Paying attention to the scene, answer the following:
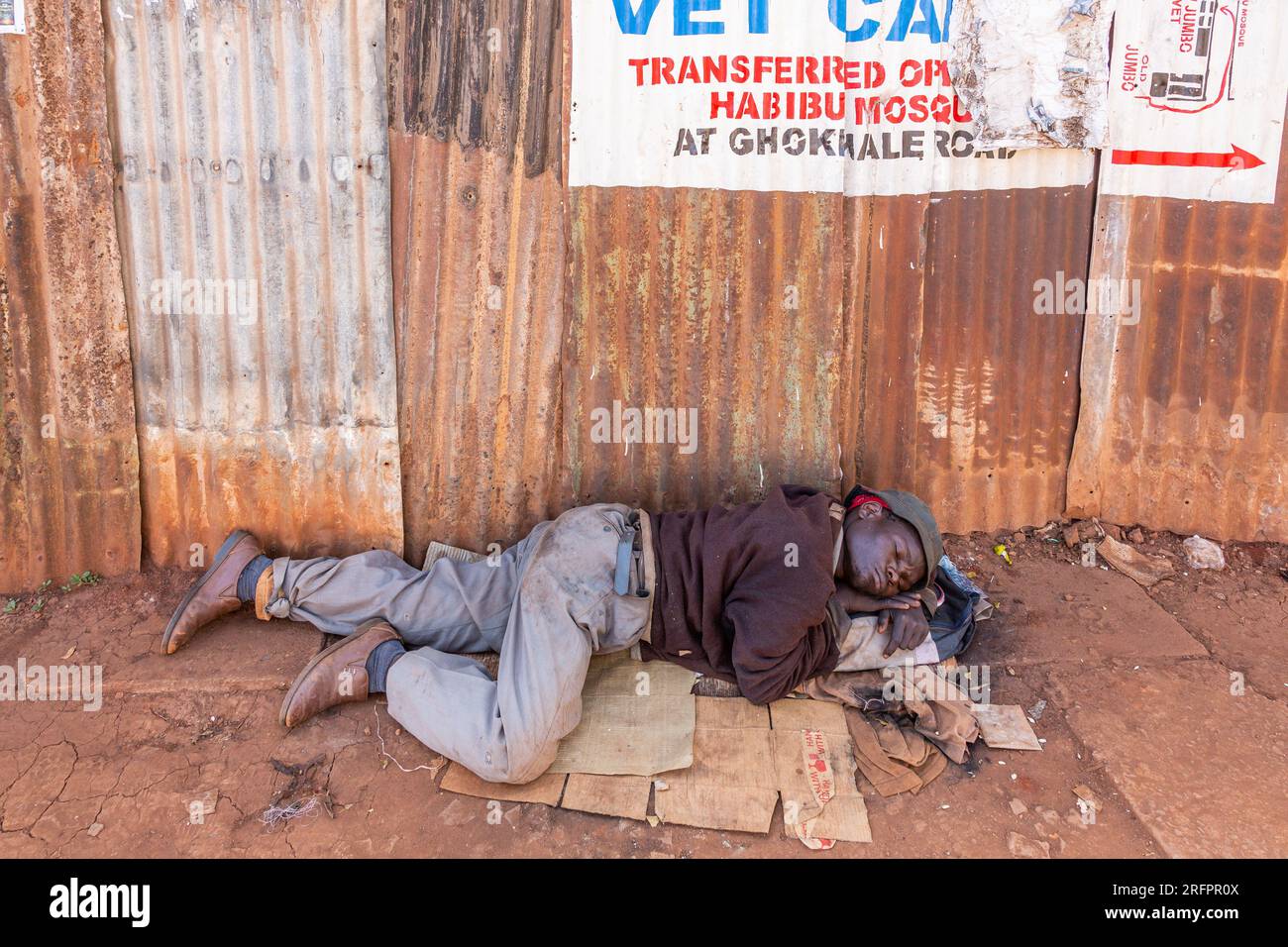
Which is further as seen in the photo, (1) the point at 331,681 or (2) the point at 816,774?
(1) the point at 331,681

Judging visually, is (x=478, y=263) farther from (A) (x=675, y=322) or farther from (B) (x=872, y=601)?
(B) (x=872, y=601)

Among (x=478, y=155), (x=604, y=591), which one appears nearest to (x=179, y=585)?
(x=604, y=591)

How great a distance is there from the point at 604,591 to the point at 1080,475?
7.22 ft

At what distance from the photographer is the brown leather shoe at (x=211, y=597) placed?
3473mm

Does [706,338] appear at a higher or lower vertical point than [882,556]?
higher

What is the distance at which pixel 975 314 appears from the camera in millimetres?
3934

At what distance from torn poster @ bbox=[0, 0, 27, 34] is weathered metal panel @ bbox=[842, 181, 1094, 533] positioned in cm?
→ 306

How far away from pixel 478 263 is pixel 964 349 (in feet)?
6.43

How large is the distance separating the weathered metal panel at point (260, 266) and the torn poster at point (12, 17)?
0.93 ft

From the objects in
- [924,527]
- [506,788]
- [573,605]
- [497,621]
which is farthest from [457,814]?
[924,527]

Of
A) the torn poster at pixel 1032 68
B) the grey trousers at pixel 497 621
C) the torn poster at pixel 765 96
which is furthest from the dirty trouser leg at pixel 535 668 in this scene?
the torn poster at pixel 1032 68

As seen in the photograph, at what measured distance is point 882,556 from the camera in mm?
3402

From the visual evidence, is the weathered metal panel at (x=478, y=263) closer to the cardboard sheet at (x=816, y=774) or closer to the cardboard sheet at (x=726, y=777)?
the cardboard sheet at (x=726, y=777)

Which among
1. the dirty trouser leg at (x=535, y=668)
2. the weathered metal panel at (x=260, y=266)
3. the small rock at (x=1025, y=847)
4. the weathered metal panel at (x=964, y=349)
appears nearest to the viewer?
the small rock at (x=1025, y=847)
